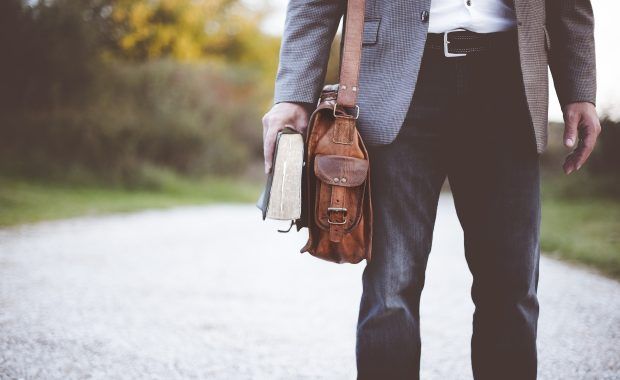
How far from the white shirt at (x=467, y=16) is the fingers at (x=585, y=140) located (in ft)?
1.28

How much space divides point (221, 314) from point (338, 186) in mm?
2411

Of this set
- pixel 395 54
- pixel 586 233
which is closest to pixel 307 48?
pixel 395 54

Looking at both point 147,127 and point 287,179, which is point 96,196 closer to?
point 147,127

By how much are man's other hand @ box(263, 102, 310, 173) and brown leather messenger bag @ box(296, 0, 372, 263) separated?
8 cm

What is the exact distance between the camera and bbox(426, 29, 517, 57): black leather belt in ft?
5.58

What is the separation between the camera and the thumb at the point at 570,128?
73.0 inches

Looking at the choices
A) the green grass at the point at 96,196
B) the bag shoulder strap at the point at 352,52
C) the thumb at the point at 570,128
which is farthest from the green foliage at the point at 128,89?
the thumb at the point at 570,128

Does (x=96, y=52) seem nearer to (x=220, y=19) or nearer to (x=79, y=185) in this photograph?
(x=79, y=185)

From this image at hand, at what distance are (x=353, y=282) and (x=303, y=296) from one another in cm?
70

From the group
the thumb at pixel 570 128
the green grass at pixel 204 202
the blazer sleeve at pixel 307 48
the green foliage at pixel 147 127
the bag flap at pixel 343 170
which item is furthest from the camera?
the green foliage at pixel 147 127

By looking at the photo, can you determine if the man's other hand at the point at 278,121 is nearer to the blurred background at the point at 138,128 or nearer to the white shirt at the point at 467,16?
the white shirt at the point at 467,16

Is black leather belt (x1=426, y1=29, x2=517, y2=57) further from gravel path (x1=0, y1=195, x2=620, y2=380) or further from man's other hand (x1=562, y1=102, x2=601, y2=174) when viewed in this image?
gravel path (x1=0, y1=195, x2=620, y2=380)

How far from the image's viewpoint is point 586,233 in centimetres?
764

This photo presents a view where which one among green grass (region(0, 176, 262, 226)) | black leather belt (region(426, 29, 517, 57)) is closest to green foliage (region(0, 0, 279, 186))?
green grass (region(0, 176, 262, 226))
